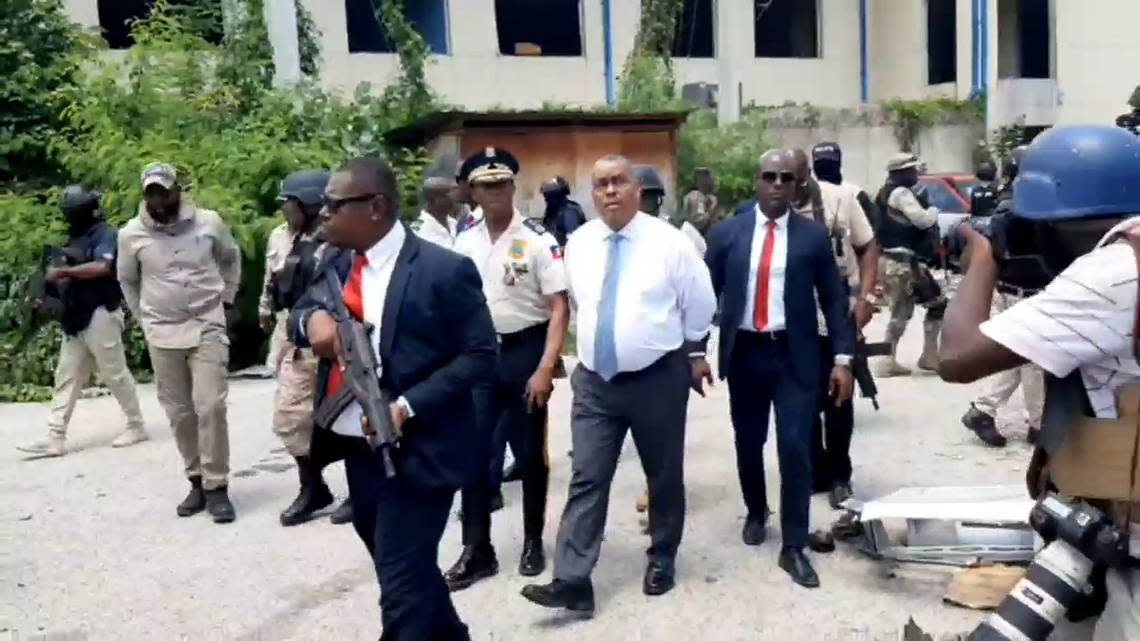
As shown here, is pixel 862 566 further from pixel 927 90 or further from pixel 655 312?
pixel 927 90

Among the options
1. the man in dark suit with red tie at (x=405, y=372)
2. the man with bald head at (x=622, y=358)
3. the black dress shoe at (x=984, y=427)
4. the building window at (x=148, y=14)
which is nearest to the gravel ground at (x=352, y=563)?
the black dress shoe at (x=984, y=427)

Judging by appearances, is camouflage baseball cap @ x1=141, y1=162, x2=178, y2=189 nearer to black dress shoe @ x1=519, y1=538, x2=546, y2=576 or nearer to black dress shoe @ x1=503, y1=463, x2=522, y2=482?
black dress shoe @ x1=503, y1=463, x2=522, y2=482

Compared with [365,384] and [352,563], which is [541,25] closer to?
[352,563]

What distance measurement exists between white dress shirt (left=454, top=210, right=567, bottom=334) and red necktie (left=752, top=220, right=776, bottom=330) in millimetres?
881

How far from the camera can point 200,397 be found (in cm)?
588

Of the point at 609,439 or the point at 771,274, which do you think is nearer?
the point at 609,439

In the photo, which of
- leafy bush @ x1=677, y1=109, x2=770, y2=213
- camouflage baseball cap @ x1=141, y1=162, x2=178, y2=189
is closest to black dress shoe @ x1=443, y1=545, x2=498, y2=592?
camouflage baseball cap @ x1=141, y1=162, x2=178, y2=189

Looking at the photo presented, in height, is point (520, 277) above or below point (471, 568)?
above

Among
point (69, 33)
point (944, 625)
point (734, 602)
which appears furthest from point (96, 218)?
point (69, 33)

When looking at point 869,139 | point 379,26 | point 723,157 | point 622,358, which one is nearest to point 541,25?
point 379,26

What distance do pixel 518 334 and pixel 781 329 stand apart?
1.20 metres

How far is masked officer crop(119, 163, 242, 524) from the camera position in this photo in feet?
19.1

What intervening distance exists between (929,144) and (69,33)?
16.0 metres

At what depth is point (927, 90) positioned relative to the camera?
2447 centimetres
